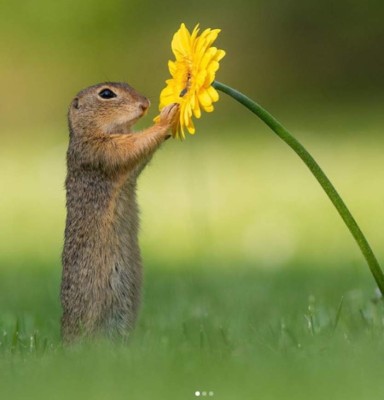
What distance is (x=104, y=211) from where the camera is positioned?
17.5 feet

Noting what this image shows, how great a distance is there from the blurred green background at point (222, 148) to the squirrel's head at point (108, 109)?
1.26 ft

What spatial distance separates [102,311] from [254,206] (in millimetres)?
5618

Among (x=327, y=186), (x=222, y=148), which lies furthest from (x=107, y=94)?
(x=222, y=148)

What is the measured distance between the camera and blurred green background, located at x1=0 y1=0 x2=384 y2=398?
8.19 metres

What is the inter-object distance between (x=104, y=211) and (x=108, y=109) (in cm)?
54

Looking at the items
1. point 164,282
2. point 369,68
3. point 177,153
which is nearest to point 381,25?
point 369,68

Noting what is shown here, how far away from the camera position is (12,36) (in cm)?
1977

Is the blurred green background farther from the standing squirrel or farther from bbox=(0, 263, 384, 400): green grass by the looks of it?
the standing squirrel

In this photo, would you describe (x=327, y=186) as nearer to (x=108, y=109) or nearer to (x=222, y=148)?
(x=108, y=109)

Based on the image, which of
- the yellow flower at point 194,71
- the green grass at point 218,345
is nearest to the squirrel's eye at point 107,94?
the yellow flower at point 194,71

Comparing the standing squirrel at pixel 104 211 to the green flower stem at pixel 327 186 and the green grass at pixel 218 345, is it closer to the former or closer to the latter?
the green grass at pixel 218 345

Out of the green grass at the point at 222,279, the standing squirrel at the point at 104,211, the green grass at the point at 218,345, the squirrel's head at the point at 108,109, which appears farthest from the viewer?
the squirrel's head at the point at 108,109

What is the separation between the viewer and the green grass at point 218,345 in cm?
384

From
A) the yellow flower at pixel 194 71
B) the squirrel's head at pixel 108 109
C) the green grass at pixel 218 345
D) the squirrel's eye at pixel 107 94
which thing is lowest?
the green grass at pixel 218 345
